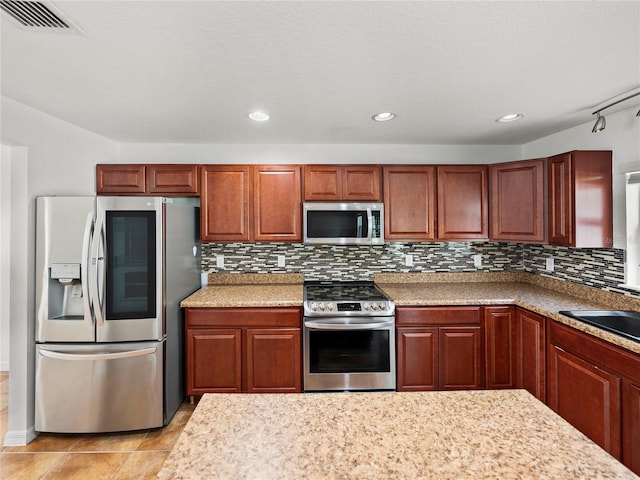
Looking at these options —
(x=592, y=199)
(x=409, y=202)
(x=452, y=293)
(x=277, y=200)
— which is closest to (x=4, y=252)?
(x=277, y=200)

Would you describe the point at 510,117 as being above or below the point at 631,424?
above

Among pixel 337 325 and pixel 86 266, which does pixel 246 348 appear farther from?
pixel 86 266

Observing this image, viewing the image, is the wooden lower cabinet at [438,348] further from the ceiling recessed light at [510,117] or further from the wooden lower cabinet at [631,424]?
the ceiling recessed light at [510,117]

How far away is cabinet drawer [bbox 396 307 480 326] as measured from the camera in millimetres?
2633

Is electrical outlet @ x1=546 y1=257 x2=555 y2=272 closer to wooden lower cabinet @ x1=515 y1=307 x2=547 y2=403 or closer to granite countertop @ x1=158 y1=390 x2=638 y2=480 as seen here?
wooden lower cabinet @ x1=515 y1=307 x2=547 y2=403

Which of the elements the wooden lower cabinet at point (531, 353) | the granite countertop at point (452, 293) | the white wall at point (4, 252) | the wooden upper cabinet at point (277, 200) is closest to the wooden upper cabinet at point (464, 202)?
the granite countertop at point (452, 293)

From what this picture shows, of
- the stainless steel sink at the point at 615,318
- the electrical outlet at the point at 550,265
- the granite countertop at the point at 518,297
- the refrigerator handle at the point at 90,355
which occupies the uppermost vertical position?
the electrical outlet at the point at 550,265

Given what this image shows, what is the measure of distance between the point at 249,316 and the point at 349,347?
2.76 ft

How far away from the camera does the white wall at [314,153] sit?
321cm

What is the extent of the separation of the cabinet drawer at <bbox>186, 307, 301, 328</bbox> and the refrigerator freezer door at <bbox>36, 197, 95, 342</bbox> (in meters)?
0.73

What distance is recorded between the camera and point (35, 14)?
Answer: 4.17 feet

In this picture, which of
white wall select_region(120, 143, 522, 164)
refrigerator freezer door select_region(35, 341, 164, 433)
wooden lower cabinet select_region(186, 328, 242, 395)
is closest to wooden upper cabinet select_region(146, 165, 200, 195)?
white wall select_region(120, 143, 522, 164)

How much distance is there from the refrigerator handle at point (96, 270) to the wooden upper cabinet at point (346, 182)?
1690 millimetres

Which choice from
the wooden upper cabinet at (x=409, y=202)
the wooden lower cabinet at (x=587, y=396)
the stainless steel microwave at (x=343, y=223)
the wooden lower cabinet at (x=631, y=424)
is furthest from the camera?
the wooden upper cabinet at (x=409, y=202)
